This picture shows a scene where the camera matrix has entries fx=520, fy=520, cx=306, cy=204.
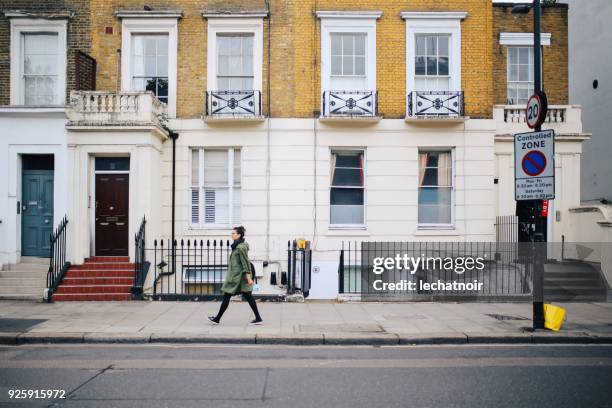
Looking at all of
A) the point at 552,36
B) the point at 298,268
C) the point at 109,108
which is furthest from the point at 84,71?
the point at 552,36

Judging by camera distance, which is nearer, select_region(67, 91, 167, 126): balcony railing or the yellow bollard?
the yellow bollard

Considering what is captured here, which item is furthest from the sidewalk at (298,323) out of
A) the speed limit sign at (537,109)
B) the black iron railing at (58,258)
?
the speed limit sign at (537,109)

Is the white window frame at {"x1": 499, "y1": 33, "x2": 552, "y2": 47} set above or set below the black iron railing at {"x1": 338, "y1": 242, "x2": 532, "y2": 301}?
above

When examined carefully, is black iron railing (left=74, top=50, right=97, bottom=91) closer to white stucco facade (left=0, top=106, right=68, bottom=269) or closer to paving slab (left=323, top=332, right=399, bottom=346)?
white stucco facade (left=0, top=106, right=68, bottom=269)

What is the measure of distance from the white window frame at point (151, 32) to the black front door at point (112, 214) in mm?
2721

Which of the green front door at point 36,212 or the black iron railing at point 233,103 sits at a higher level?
the black iron railing at point 233,103

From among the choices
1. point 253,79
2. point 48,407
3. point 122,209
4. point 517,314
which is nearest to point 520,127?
point 517,314

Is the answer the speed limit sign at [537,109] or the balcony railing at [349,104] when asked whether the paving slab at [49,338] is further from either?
the speed limit sign at [537,109]

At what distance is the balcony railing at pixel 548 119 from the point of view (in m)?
17.5

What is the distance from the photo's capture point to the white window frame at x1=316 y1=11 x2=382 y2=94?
15.9 meters

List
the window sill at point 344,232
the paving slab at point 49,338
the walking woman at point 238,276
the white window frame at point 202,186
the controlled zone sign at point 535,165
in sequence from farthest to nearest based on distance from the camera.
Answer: the white window frame at point 202,186
the window sill at point 344,232
the walking woman at point 238,276
the controlled zone sign at point 535,165
the paving slab at point 49,338

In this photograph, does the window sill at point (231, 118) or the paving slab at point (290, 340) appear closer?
the paving slab at point (290, 340)

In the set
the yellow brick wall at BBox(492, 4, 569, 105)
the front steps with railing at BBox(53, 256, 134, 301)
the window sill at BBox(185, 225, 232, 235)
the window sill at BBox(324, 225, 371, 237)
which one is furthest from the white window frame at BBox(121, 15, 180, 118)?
the yellow brick wall at BBox(492, 4, 569, 105)

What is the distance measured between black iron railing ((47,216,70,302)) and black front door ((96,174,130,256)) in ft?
3.22
